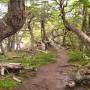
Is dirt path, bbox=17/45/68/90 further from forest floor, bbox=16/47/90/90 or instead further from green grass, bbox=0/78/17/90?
green grass, bbox=0/78/17/90

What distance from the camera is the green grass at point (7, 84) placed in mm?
11758

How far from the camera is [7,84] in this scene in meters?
12.1

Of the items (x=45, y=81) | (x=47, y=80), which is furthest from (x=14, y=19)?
(x=47, y=80)

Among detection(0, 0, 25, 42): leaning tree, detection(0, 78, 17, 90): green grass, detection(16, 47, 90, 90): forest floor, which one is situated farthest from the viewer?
detection(16, 47, 90, 90): forest floor

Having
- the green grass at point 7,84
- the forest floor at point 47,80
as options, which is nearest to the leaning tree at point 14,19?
the green grass at point 7,84

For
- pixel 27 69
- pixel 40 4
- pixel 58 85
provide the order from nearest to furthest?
pixel 58 85, pixel 27 69, pixel 40 4

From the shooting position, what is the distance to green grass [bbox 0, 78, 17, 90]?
11.8 m

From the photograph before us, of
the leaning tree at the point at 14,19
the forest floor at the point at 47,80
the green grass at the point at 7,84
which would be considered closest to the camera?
the leaning tree at the point at 14,19

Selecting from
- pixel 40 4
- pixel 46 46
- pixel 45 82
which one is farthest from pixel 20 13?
pixel 46 46

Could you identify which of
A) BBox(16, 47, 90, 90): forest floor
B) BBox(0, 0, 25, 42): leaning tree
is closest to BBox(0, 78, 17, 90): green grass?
BBox(16, 47, 90, 90): forest floor

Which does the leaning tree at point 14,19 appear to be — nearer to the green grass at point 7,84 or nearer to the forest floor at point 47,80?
the green grass at point 7,84

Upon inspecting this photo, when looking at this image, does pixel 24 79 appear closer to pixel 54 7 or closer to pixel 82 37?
pixel 82 37

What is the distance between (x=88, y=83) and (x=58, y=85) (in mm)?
1478

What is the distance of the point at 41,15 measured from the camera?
28.6m
